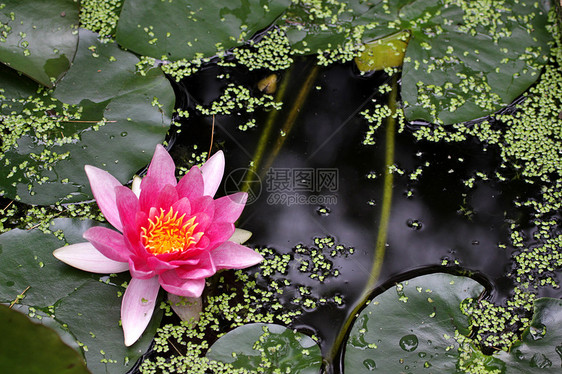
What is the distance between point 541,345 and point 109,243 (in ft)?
5.31

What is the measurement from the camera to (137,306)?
5.41ft

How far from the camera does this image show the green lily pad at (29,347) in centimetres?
126

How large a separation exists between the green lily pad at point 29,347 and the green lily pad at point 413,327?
38.0 inches

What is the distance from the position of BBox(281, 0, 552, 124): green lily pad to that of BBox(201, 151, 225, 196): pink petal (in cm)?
106

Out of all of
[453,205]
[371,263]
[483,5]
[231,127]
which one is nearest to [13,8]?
[231,127]

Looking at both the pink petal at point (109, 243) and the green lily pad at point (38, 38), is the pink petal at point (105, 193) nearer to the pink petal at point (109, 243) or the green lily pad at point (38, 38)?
the pink petal at point (109, 243)

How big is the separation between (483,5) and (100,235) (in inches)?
96.8

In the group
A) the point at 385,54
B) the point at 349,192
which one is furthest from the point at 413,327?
the point at 385,54

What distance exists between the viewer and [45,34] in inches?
88.1

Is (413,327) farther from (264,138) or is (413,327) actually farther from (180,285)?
(264,138)

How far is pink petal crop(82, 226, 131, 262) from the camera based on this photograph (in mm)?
1536

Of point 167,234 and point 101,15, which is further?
point 101,15
